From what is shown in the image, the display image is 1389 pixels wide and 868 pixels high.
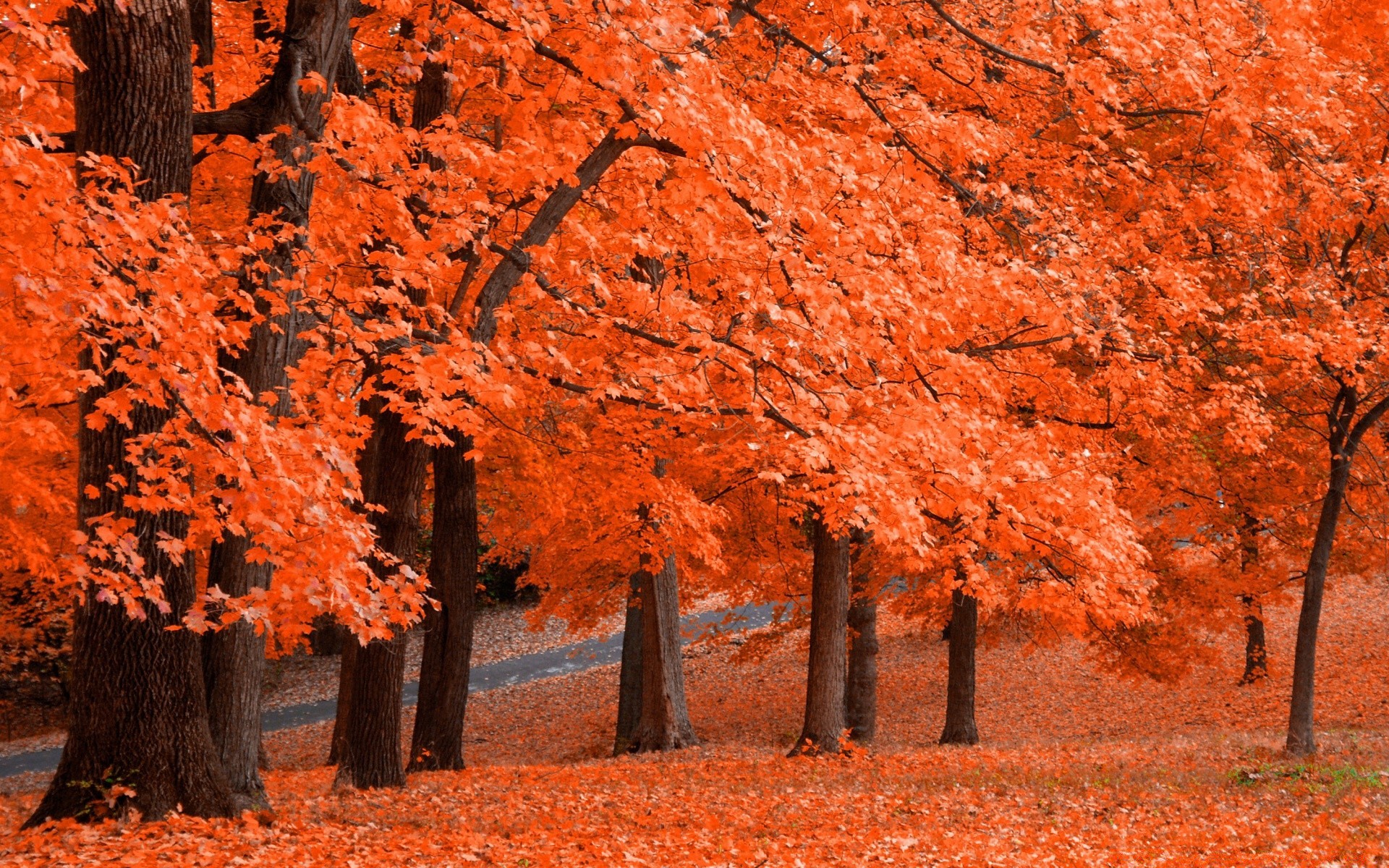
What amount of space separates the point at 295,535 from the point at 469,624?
664cm

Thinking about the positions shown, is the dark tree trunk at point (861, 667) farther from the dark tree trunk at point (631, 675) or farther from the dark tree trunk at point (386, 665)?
the dark tree trunk at point (386, 665)

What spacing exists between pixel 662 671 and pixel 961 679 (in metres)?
4.28

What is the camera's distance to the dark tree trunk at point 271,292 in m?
7.08

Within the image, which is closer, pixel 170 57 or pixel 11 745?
pixel 170 57

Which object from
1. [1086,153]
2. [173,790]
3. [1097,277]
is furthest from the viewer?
[1086,153]

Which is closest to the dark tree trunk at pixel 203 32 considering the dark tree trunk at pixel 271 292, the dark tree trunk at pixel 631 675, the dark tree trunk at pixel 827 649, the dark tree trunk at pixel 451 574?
the dark tree trunk at pixel 271 292

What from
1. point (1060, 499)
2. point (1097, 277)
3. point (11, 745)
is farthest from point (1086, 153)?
point (11, 745)

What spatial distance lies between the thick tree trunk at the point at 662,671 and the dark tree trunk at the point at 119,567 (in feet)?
28.7

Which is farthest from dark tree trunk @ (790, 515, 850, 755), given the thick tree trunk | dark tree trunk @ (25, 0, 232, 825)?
dark tree trunk @ (25, 0, 232, 825)

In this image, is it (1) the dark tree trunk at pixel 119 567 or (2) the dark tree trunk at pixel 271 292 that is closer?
(1) the dark tree trunk at pixel 119 567

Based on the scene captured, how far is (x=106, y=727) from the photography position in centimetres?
649

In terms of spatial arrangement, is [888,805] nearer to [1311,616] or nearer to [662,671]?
[1311,616]

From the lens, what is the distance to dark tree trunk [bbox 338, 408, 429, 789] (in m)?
9.66

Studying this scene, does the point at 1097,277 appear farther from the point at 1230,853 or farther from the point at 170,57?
the point at 170,57
